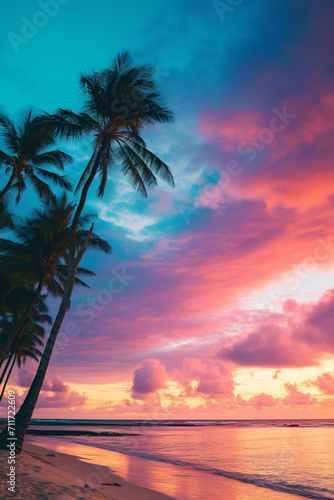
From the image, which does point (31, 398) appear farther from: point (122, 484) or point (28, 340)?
point (28, 340)

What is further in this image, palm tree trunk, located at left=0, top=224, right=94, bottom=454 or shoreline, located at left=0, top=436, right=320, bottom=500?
palm tree trunk, located at left=0, top=224, right=94, bottom=454

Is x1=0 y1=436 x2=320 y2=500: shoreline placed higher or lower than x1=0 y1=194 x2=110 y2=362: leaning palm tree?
lower

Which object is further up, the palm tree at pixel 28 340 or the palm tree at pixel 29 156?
the palm tree at pixel 29 156

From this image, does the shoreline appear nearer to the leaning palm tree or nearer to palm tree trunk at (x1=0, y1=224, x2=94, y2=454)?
palm tree trunk at (x1=0, y1=224, x2=94, y2=454)

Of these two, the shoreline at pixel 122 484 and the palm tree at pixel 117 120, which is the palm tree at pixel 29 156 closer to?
the palm tree at pixel 117 120

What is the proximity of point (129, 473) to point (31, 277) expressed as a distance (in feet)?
39.0

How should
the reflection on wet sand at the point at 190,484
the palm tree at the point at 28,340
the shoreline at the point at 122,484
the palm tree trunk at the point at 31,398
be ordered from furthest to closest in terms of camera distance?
1. the palm tree at the point at 28,340
2. the reflection on wet sand at the point at 190,484
3. the palm tree trunk at the point at 31,398
4. the shoreline at the point at 122,484

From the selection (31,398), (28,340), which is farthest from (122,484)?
(28,340)

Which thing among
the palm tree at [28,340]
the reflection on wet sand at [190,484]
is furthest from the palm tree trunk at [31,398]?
the palm tree at [28,340]

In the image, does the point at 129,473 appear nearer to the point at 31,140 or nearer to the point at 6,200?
the point at 6,200

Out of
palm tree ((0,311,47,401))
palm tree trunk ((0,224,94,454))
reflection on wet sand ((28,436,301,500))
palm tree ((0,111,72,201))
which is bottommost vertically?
reflection on wet sand ((28,436,301,500))

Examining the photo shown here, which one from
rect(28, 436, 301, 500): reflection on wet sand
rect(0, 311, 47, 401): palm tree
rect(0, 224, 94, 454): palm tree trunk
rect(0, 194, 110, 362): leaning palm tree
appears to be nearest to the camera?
rect(0, 224, 94, 454): palm tree trunk

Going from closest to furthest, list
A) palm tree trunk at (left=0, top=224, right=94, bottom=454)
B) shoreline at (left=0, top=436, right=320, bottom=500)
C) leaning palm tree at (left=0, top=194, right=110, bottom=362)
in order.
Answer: shoreline at (left=0, top=436, right=320, bottom=500)
palm tree trunk at (left=0, top=224, right=94, bottom=454)
leaning palm tree at (left=0, top=194, right=110, bottom=362)

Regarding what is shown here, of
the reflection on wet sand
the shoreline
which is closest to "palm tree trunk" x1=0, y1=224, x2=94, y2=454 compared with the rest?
the shoreline
